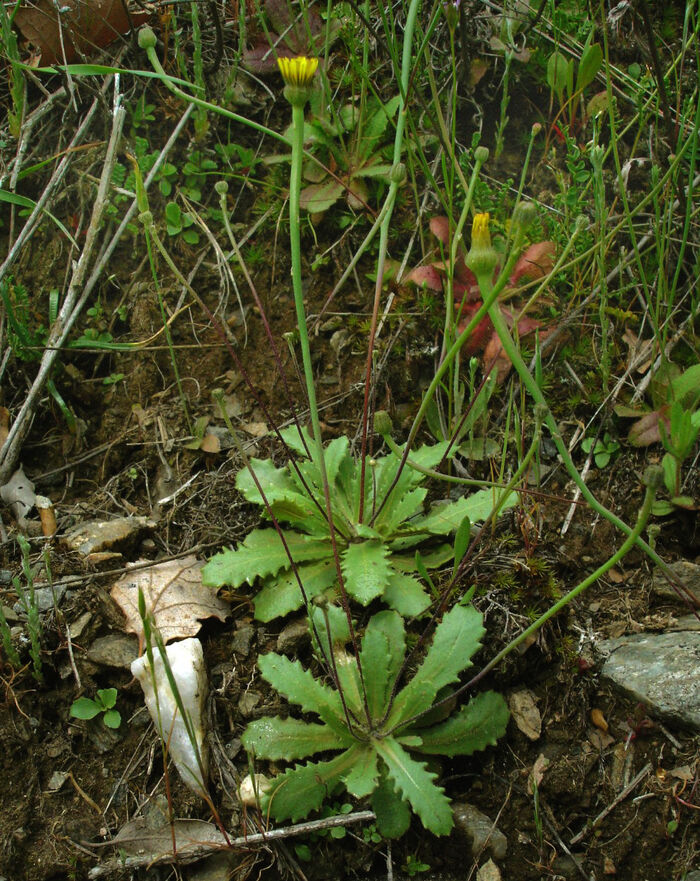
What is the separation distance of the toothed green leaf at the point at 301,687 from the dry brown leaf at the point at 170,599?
0.91ft

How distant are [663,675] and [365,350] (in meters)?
1.43

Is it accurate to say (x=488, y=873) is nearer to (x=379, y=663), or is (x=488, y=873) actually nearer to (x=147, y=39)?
(x=379, y=663)

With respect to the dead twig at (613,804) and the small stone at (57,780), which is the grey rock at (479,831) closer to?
the dead twig at (613,804)

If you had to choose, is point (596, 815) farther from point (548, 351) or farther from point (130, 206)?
point (130, 206)

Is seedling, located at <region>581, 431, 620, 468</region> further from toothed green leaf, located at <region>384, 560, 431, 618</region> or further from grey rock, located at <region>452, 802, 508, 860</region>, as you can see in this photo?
grey rock, located at <region>452, 802, 508, 860</region>

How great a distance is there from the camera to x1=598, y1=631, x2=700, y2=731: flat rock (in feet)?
5.90

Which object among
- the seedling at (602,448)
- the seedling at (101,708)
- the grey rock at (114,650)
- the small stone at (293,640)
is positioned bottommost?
the seedling at (101,708)

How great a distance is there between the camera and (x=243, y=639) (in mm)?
2068

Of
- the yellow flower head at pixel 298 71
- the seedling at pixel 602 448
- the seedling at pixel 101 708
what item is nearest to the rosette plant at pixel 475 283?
the seedling at pixel 602 448

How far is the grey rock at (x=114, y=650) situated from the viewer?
199 cm

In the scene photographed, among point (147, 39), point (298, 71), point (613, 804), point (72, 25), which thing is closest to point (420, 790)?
point (613, 804)

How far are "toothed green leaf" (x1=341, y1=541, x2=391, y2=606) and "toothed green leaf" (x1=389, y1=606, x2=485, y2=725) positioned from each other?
0.61 feet

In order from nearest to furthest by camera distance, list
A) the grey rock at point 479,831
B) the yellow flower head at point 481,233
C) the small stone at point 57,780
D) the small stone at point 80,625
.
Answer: the yellow flower head at point 481,233 < the grey rock at point 479,831 < the small stone at point 57,780 < the small stone at point 80,625

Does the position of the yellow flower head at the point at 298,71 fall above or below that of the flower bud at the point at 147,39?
above
